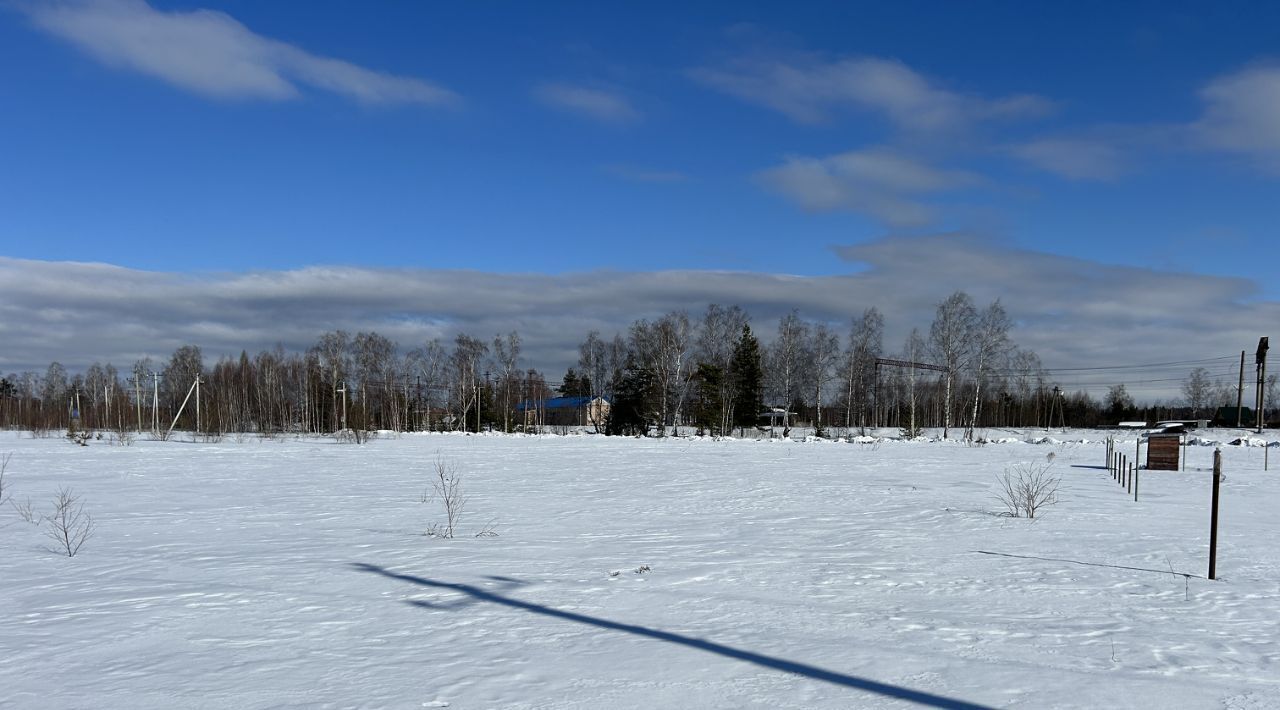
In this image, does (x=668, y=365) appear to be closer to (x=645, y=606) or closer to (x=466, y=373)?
(x=466, y=373)

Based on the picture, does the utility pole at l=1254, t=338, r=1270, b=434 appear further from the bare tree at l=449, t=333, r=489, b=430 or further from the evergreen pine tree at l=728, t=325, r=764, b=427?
the bare tree at l=449, t=333, r=489, b=430

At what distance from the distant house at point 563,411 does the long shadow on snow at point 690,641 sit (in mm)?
72681

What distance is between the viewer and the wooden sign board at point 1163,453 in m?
23.5

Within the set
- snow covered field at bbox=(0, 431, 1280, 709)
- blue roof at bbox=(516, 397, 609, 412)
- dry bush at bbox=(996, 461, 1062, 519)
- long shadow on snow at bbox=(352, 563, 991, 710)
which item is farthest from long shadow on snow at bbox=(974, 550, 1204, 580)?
blue roof at bbox=(516, 397, 609, 412)

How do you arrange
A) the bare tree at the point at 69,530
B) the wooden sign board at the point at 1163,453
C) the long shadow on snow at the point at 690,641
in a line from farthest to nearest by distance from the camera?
the wooden sign board at the point at 1163,453
the bare tree at the point at 69,530
the long shadow on snow at the point at 690,641

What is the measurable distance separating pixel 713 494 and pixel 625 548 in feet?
22.9

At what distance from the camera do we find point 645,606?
23.2ft

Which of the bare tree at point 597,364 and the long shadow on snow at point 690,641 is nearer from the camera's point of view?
the long shadow on snow at point 690,641

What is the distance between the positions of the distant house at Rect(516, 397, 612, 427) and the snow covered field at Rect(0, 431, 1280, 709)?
6842 cm

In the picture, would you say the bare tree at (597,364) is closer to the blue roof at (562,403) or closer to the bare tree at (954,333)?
the blue roof at (562,403)

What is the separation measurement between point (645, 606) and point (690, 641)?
117cm

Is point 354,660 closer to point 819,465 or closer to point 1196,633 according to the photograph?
point 1196,633

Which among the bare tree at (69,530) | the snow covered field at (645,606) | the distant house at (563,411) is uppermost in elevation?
the snow covered field at (645,606)

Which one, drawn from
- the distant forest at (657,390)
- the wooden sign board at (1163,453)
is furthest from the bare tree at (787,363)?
the wooden sign board at (1163,453)
